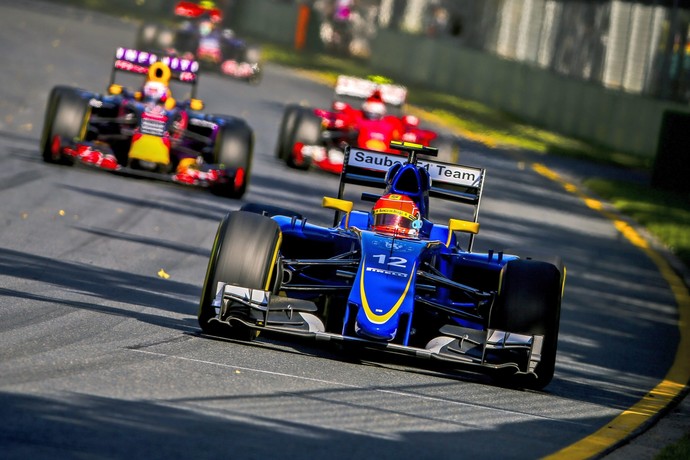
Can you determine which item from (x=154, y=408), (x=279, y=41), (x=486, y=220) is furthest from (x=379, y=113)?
(x=279, y=41)

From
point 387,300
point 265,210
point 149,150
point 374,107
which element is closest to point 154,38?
point 374,107

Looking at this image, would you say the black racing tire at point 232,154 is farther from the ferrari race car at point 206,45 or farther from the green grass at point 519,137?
the ferrari race car at point 206,45

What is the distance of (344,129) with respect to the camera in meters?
22.8

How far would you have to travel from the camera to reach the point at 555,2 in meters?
42.4

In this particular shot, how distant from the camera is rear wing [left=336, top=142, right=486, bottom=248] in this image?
12.2 meters

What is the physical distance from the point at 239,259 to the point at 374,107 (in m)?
13.1

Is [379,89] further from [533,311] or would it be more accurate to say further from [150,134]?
[533,311]

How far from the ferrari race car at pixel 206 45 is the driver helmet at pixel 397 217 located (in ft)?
82.1

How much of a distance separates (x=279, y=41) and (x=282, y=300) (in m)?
44.3

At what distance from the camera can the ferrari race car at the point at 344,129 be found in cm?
2253

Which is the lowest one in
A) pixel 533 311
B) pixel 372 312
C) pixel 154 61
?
pixel 372 312

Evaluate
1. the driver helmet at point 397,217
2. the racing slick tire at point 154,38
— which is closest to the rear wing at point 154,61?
the driver helmet at point 397,217

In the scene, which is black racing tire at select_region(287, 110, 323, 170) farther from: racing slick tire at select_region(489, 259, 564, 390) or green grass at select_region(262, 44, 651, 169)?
racing slick tire at select_region(489, 259, 564, 390)

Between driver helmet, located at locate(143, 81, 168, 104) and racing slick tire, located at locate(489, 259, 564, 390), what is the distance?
9.49m
